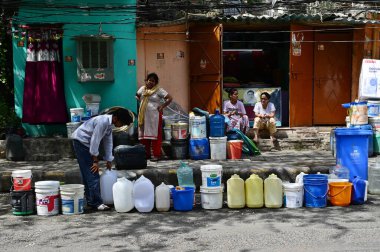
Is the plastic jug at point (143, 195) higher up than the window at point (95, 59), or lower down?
lower down

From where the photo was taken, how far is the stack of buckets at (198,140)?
11.8 metres

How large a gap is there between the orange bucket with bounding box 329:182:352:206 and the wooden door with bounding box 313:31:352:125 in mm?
5456

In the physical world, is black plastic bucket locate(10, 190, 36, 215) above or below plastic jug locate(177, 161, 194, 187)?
below

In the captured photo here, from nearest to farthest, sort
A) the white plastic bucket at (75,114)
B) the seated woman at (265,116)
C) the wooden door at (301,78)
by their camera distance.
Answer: the white plastic bucket at (75,114) < the seated woman at (265,116) < the wooden door at (301,78)

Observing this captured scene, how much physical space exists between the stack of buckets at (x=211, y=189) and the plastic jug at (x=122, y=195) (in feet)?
3.81

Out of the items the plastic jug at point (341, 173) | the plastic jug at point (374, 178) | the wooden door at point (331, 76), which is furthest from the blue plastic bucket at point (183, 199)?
the wooden door at point (331, 76)

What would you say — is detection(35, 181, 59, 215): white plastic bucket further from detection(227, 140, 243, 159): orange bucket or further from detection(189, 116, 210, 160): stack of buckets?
detection(227, 140, 243, 159): orange bucket

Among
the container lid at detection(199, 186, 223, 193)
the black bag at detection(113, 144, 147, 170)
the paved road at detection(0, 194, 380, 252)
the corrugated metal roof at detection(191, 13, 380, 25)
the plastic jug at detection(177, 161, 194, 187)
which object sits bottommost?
the paved road at detection(0, 194, 380, 252)

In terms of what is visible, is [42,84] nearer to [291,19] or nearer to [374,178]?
[291,19]

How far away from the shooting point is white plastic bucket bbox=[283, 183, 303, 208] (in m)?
8.82

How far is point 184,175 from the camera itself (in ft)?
31.2

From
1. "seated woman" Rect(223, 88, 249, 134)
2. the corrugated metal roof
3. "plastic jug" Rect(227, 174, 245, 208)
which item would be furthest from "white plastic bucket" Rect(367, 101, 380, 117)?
"plastic jug" Rect(227, 174, 245, 208)

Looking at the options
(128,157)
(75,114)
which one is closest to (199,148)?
(128,157)

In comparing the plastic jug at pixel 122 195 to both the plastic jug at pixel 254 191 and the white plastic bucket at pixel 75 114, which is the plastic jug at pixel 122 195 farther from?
the white plastic bucket at pixel 75 114
